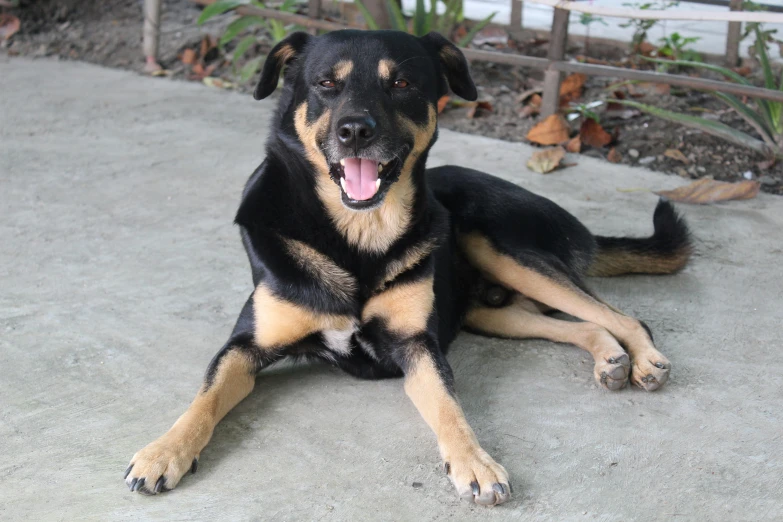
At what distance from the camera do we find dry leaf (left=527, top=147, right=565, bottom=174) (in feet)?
18.1

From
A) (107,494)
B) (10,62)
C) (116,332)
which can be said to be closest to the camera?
(107,494)

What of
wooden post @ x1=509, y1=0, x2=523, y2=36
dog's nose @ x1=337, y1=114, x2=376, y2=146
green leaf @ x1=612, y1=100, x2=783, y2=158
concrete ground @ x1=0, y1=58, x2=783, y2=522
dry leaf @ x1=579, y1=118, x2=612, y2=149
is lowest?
concrete ground @ x1=0, y1=58, x2=783, y2=522

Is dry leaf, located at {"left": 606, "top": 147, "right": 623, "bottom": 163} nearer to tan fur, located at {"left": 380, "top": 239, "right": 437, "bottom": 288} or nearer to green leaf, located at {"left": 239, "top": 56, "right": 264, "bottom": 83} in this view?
tan fur, located at {"left": 380, "top": 239, "right": 437, "bottom": 288}

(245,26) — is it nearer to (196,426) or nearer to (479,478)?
(196,426)

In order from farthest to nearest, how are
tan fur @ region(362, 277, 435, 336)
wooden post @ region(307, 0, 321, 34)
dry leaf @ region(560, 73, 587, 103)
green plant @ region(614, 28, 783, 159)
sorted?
wooden post @ region(307, 0, 321, 34) < dry leaf @ region(560, 73, 587, 103) < green plant @ region(614, 28, 783, 159) < tan fur @ region(362, 277, 435, 336)

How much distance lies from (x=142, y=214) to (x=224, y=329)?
4.80 ft

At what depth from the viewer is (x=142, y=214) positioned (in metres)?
4.87

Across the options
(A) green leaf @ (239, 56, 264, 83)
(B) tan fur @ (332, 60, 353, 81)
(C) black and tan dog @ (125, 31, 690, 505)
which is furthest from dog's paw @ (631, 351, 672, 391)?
(A) green leaf @ (239, 56, 264, 83)

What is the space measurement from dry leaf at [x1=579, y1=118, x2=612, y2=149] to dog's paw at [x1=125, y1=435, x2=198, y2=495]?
403cm

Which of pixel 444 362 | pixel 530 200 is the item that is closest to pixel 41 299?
pixel 444 362

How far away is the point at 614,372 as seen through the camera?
10.5ft

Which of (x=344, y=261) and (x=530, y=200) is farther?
(x=530, y=200)

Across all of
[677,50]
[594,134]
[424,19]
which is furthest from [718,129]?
[424,19]

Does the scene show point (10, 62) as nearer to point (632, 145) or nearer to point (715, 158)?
point (632, 145)
